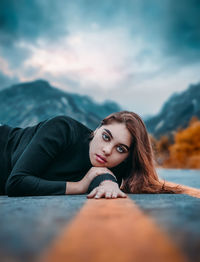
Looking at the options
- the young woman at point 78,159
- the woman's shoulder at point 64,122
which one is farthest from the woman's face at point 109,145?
the woman's shoulder at point 64,122

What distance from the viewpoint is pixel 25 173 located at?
3.85 ft

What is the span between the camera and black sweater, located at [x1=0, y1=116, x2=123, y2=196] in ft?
3.80

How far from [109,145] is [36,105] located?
1174 millimetres

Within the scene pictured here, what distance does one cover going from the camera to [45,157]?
3.95 ft

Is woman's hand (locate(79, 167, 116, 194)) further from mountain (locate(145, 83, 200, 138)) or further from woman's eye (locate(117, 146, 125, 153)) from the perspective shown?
mountain (locate(145, 83, 200, 138))

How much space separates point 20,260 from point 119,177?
124 centimetres

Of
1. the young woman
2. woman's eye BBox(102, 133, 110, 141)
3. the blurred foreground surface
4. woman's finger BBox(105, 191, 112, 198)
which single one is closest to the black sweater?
the young woman

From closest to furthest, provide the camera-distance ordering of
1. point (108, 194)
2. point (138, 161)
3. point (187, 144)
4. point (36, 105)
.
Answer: point (108, 194) < point (138, 161) < point (36, 105) < point (187, 144)

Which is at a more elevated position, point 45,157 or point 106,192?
point 45,157

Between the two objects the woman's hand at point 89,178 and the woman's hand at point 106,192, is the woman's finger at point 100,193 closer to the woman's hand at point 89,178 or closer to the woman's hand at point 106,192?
the woman's hand at point 106,192

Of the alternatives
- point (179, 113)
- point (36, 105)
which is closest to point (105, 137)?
point (36, 105)

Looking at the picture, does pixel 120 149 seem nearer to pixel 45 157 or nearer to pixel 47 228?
pixel 45 157

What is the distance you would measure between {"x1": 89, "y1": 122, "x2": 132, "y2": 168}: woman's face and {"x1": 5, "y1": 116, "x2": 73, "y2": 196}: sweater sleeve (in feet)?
0.53

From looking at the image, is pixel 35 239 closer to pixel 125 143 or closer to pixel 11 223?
pixel 11 223
